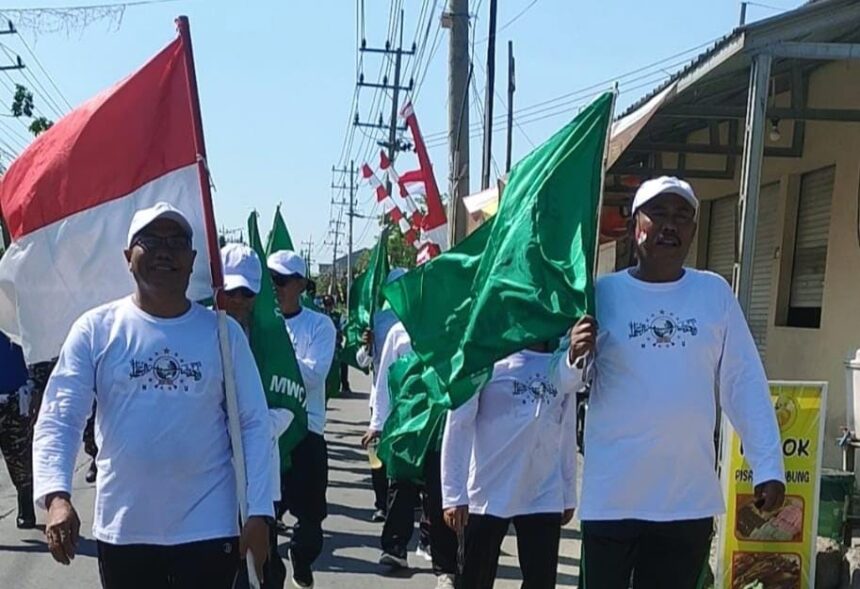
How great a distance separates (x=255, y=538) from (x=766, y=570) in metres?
3.28

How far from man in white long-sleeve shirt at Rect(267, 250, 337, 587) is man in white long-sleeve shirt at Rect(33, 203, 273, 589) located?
2.24 metres

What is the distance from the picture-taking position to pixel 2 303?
13.4ft

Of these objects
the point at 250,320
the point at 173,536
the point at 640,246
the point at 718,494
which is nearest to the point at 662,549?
the point at 718,494

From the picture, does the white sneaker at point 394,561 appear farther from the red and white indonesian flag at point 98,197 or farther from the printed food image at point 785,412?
the red and white indonesian flag at point 98,197

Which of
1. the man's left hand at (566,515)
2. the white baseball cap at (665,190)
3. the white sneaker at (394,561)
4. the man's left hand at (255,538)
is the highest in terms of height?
the white baseball cap at (665,190)

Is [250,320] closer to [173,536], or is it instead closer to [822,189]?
[173,536]

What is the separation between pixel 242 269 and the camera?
176 inches

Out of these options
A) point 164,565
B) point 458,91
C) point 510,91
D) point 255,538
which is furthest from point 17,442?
point 510,91

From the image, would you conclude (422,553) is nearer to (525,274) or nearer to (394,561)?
(394,561)

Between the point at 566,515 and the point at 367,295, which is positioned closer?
the point at 566,515

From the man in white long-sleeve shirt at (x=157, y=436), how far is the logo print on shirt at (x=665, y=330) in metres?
1.31

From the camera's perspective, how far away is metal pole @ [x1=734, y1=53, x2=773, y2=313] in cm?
553

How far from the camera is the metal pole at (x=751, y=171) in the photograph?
5531 millimetres

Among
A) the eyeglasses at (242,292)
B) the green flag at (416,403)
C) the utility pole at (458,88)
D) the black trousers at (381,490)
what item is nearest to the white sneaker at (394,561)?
the green flag at (416,403)
